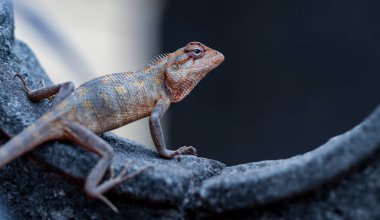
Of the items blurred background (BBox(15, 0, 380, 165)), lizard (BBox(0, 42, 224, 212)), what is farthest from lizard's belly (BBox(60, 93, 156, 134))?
blurred background (BBox(15, 0, 380, 165))

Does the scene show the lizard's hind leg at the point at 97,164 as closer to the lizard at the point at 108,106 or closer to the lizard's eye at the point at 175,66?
the lizard at the point at 108,106

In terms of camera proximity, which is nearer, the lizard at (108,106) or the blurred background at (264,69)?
the lizard at (108,106)

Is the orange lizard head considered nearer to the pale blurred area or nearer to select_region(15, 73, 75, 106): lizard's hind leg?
select_region(15, 73, 75, 106): lizard's hind leg

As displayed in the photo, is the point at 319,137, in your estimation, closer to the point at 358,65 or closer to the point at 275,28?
the point at 358,65

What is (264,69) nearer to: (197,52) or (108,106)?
(197,52)

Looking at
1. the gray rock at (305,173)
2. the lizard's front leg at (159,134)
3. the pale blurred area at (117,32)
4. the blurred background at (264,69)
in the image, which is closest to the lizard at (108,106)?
the lizard's front leg at (159,134)

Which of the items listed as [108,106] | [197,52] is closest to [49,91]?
[108,106]
